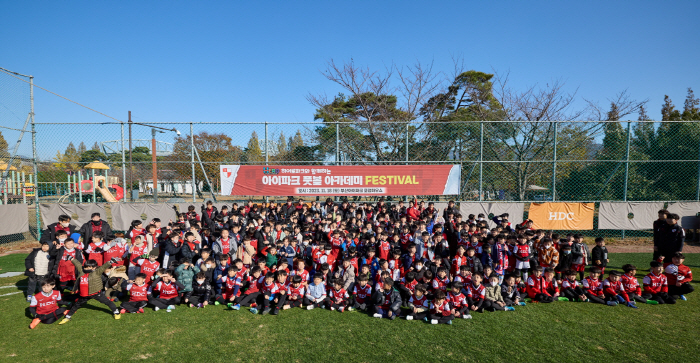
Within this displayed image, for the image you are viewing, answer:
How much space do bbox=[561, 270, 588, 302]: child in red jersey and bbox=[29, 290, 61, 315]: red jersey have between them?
955cm

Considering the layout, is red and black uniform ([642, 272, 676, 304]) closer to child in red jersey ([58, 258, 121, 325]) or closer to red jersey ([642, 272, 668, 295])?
red jersey ([642, 272, 668, 295])

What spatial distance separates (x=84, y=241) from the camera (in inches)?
298

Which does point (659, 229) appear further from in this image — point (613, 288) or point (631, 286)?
point (613, 288)

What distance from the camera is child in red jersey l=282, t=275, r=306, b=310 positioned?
242 inches

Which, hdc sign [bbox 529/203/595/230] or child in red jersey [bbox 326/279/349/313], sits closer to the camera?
child in red jersey [bbox 326/279/349/313]

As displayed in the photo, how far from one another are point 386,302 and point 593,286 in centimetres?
436

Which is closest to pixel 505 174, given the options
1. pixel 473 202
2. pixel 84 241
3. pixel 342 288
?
pixel 473 202

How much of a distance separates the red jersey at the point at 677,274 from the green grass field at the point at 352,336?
0.64m

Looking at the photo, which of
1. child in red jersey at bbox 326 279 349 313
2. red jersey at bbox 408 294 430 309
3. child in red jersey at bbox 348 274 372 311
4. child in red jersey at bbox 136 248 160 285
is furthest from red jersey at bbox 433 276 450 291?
child in red jersey at bbox 136 248 160 285

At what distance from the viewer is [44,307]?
17.4 feet

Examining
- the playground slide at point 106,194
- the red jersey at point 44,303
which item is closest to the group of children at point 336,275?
the red jersey at point 44,303

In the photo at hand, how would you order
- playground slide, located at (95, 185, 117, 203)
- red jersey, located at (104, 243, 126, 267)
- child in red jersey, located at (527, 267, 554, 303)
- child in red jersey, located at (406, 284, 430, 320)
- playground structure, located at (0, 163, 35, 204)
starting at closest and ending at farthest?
child in red jersey, located at (406, 284, 430, 320) → child in red jersey, located at (527, 267, 554, 303) → red jersey, located at (104, 243, 126, 267) → playground structure, located at (0, 163, 35, 204) → playground slide, located at (95, 185, 117, 203)

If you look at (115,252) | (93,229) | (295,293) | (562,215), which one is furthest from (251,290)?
(562,215)

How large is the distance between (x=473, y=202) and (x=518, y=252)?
3853 mm
